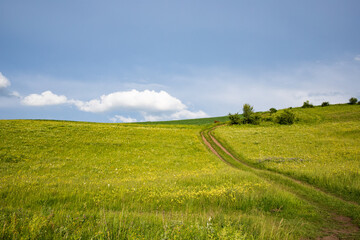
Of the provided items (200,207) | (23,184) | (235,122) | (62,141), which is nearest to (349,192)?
(200,207)

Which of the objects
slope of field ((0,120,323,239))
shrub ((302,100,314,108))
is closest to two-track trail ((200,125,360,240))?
slope of field ((0,120,323,239))

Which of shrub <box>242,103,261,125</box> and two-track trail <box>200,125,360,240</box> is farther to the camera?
shrub <box>242,103,261,125</box>

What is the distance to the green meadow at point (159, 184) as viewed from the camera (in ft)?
19.3

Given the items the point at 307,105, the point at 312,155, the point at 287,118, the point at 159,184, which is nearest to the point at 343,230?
the point at 159,184

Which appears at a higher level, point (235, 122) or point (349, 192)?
point (235, 122)

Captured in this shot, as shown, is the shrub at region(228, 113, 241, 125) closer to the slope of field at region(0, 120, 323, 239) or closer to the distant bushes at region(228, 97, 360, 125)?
the distant bushes at region(228, 97, 360, 125)

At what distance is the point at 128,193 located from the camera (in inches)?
463

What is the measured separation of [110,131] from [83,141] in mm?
9175

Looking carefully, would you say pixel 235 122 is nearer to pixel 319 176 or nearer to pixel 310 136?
pixel 310 136

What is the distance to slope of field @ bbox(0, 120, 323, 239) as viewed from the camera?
5.68 metres

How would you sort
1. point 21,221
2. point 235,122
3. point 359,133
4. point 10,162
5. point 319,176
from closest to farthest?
point 21,221 → point 319,176 → point 10,162 → point 359,133 → point 235,122

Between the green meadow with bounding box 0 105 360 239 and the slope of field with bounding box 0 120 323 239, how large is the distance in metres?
0.06

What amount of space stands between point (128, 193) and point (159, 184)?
2840 mm

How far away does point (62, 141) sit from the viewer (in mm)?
31016
